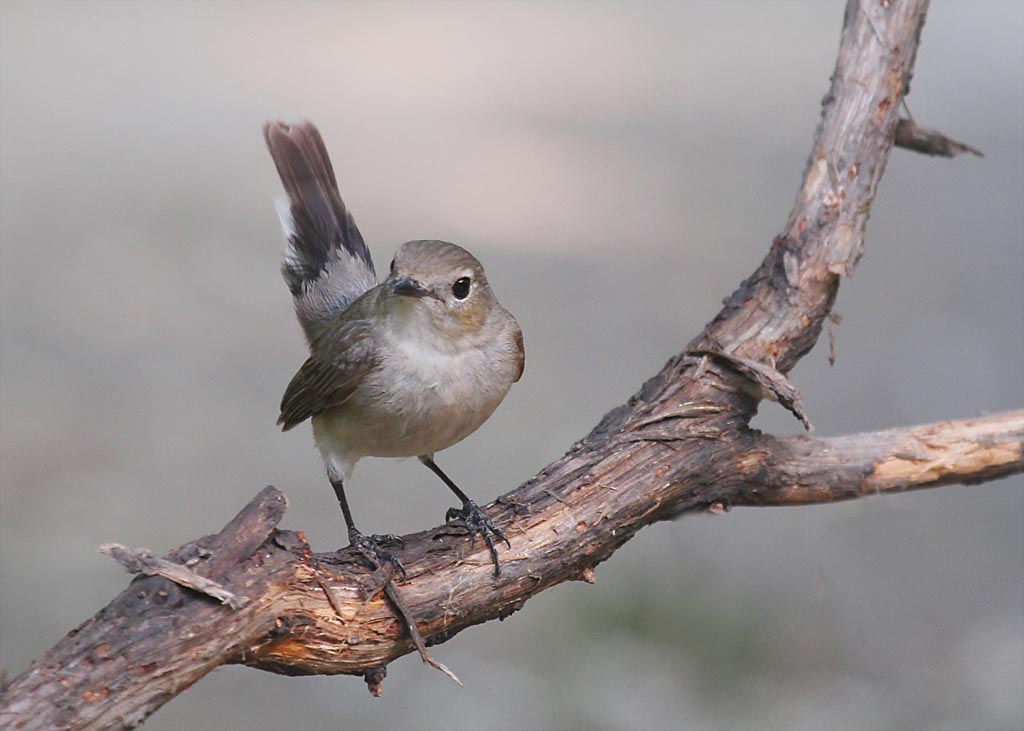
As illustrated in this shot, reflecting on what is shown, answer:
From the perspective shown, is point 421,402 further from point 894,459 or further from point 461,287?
point 894,459

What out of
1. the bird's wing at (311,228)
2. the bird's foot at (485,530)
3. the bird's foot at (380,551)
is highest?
the bird's wing at (311,228)

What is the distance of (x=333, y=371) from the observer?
11.4 feet

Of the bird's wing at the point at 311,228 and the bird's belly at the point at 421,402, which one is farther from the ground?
the bird's wing at the point at 311,228

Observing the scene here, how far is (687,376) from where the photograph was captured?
3660 millimetres

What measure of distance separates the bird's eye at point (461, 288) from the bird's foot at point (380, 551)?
0.74m

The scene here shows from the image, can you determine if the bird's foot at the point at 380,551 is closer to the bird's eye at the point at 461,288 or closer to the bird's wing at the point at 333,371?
the bird's wing at the point at 333,371

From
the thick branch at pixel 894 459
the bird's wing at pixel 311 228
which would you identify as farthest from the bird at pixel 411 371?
the thick branch at pixel 894 459

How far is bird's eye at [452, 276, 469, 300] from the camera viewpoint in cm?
337

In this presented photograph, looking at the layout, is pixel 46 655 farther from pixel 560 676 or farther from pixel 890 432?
pixel 560 676

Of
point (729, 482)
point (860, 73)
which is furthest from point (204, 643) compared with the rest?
point (860, 73)

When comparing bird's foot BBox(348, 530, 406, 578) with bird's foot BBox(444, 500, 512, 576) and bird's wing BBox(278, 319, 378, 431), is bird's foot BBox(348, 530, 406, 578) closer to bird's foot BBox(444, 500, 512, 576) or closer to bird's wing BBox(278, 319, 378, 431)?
bird's foot BBox(444, 500, 512, 576)

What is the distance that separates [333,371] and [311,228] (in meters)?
0.97

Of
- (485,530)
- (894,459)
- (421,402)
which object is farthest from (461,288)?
(894,459)

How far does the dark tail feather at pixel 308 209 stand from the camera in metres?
4.26
